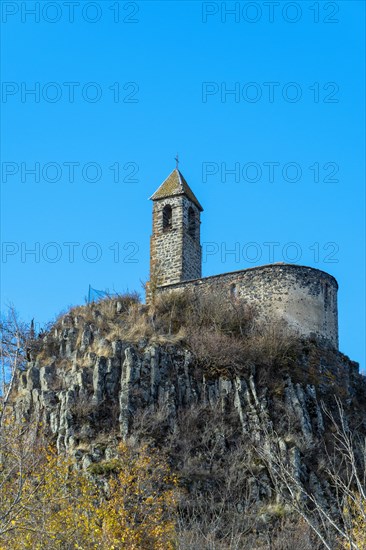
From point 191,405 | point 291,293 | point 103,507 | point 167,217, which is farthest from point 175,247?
point 103,507

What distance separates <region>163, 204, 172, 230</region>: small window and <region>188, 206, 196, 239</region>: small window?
3.21 ft

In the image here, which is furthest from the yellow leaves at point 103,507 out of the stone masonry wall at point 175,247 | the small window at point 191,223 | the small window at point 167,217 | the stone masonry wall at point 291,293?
the small window at point 191,223

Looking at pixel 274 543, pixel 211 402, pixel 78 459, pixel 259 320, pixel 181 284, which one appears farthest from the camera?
pixel 181 284

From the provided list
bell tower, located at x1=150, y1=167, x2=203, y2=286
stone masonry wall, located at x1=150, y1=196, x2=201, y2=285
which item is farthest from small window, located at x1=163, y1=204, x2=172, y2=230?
stone masonry wall, located at x1=150, y1=196, x2=201, y2=285

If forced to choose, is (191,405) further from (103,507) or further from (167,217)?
(167,217)

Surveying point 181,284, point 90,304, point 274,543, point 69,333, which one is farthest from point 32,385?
point 274,543

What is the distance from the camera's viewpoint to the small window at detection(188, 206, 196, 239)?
39.8 metres

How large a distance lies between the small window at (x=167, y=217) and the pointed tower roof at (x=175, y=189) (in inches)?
22.0

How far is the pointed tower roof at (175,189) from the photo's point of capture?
39.9 metres

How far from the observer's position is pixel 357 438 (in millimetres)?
31047

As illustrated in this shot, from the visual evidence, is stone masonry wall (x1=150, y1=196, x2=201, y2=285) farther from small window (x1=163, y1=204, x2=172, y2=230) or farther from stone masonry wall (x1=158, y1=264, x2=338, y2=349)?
stone masonry wall (x1=158, y1=264, x2=338, y2=349)

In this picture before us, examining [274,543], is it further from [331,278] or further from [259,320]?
[331,278]

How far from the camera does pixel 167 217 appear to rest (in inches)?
1570

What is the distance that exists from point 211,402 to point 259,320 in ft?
16.5
